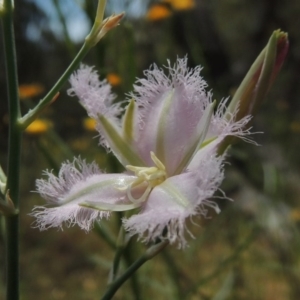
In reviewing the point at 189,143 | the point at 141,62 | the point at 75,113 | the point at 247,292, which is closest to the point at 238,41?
the point at 141,62

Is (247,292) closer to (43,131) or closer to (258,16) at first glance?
(43,131)

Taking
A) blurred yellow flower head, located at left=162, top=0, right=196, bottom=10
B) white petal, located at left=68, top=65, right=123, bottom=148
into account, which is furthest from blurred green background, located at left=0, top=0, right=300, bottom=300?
white petal, located at left=68, top=65, right=123, bottom=148

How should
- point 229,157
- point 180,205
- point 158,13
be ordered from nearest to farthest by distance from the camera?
point 180,205 < point 158,13 < point 229,157

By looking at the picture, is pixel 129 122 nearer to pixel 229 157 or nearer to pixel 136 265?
pixel 136 265

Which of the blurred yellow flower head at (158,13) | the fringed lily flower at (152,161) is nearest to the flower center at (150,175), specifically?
the fringed lily flower at (152,161)

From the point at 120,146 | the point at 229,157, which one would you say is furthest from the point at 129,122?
the point at 229,157

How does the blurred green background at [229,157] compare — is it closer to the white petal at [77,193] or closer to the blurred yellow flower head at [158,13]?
the blurred yellow flower head at [158,13]

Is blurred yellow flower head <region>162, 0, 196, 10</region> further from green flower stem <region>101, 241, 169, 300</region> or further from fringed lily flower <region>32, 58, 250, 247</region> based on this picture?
green flower stem <region>101, 241, 169, 300</region>
